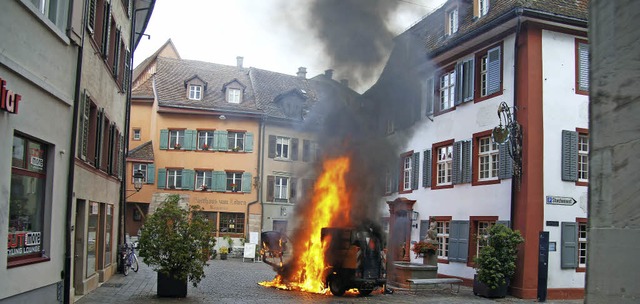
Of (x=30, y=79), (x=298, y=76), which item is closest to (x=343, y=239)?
(x=30, y=79)

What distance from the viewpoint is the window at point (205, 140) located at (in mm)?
39531

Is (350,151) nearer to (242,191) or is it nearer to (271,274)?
(271,274)

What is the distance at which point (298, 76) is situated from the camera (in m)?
49.0

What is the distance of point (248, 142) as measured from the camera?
39719mm

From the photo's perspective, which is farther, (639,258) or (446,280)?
(446,280)

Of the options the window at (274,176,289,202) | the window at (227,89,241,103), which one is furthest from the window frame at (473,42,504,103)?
the window at (227,89,241,103)

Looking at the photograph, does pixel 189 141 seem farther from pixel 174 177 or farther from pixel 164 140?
pixel 174 177

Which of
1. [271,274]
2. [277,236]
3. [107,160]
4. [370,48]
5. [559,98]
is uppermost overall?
[370,48]

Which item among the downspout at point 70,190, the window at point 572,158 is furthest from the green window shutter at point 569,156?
the downspout at point 70,190

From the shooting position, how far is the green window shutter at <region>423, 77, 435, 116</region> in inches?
907

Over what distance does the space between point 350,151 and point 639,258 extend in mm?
14250

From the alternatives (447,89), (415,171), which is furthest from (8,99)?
(415,171)

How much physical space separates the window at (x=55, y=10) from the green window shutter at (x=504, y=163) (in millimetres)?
12597

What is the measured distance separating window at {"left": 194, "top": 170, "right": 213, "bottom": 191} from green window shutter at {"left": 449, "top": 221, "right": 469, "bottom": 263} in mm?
21525
